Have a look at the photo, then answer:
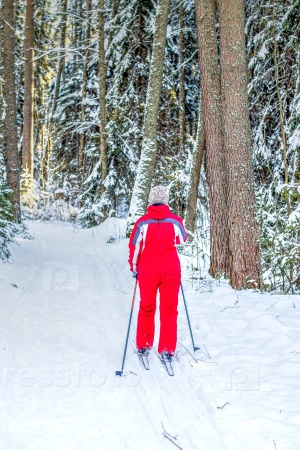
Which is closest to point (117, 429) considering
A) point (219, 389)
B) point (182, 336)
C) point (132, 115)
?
point (219, 389)

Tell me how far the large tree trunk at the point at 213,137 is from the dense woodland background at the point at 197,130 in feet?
0.06

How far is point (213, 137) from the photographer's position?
7.30 m

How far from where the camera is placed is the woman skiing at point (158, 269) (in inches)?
168

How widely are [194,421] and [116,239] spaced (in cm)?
856

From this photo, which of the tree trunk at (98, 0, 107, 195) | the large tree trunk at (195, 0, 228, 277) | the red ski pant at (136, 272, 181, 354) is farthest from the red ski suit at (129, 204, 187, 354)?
the tree trunk at (98, 0, 107, 195)

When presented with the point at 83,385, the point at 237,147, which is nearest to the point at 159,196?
the point at 83,385

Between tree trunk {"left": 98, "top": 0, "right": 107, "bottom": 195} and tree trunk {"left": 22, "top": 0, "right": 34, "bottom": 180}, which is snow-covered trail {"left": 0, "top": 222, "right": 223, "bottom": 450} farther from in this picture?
tree trunk {"left": 22, "top": 0, "right": 34, "bottom": 180}

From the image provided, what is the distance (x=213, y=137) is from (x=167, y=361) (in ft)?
14.7

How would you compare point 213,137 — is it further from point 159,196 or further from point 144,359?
point 144,359

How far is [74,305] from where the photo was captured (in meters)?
6.13

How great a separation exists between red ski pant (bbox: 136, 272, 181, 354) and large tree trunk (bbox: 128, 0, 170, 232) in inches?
239

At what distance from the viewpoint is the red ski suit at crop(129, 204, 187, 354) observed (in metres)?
4.27

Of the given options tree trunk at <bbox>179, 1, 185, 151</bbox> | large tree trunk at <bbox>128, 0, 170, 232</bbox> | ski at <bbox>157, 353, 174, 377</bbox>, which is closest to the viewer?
ski at <bbox>157, 353, 174, 377</bbox>

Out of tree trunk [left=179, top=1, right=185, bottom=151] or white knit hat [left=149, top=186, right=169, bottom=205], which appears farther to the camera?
tree trunk [left=179, top=1, right=185, bottom=151]
